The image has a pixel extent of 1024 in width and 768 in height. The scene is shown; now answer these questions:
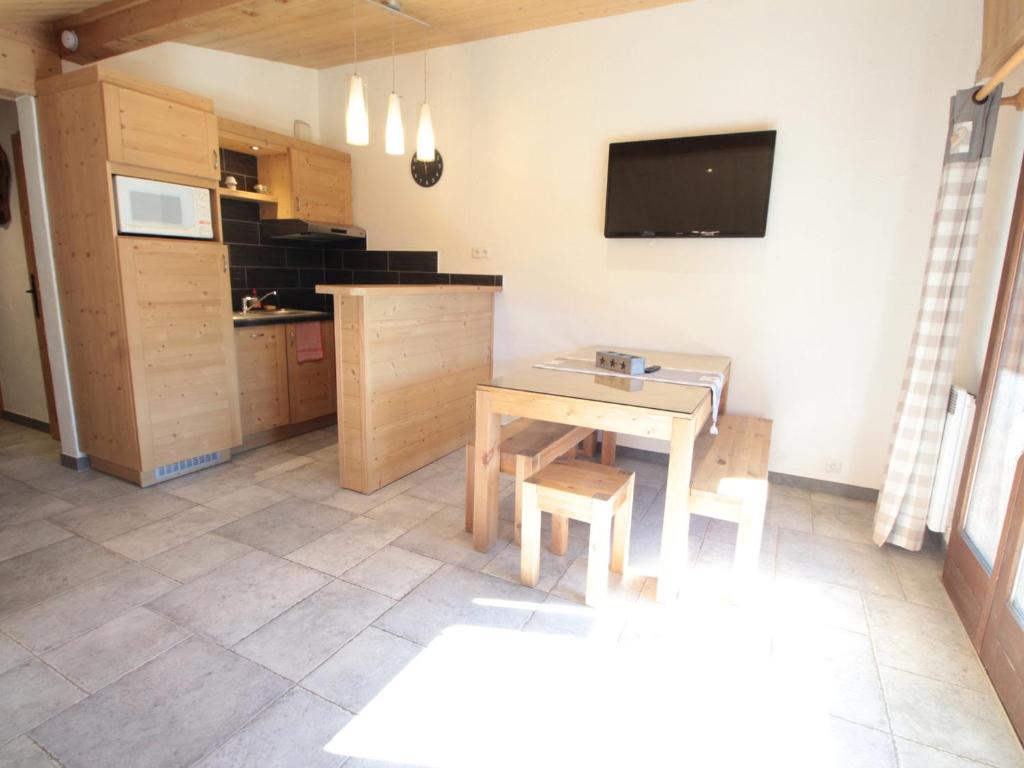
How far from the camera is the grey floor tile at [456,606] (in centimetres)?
188

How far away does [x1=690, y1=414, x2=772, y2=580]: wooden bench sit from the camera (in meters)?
1.99

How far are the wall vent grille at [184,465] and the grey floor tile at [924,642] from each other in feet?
11.5

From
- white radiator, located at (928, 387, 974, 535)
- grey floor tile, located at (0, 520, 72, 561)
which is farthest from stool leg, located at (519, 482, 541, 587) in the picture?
grey floor tile, located at (0, 520, 72, 561)

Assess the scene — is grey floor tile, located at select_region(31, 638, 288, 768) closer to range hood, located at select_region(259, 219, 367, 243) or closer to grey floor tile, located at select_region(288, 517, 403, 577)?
grey floor tile, located at select_region(288, 517, 403, 577)

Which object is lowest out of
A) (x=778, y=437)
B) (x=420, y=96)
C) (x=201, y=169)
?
(x=778, y=437)

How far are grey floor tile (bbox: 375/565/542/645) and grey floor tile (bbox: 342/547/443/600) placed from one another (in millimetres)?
51

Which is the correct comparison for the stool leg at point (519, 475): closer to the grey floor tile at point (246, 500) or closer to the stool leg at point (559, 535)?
the stool leg at point (559, 535)

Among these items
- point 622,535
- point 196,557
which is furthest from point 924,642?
point 196,557

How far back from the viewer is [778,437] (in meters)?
3.19

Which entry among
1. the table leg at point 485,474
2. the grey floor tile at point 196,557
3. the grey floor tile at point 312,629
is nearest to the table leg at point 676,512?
the table leg at point 485,474

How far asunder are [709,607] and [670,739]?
2.27ft

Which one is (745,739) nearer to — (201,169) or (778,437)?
(778,437)

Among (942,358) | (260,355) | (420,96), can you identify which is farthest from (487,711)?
(420,96)

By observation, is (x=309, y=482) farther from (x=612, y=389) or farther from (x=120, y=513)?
(x=612, y=389)
